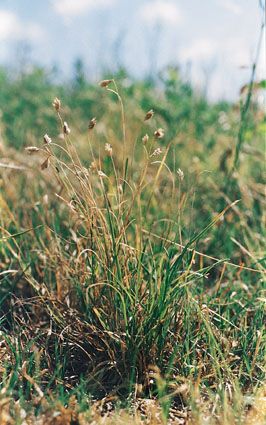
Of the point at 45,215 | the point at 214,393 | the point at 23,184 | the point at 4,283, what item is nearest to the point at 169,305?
the point at 214,393

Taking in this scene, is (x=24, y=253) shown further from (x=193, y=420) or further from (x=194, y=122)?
(x=194, y=122)

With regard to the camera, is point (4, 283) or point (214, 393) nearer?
point (214, 393)

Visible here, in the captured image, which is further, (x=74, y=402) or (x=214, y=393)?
(x=214, y=393)

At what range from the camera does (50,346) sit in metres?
1.91

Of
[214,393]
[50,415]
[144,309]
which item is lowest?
[214,393]

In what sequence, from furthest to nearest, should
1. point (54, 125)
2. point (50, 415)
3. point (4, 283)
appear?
1. point (54, 125)
2. point (4, 283)
3. point (50, 415)

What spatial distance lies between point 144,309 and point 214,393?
315 mm

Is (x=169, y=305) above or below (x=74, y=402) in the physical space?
above

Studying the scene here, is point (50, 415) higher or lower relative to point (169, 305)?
lower

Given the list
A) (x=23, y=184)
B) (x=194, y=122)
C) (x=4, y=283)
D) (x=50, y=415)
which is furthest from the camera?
(x=194, y=122)

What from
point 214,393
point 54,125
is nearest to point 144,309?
point 214,393

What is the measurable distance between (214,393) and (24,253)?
949mm

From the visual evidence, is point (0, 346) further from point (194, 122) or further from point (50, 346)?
point (194, 122)

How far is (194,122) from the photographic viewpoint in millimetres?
4074
